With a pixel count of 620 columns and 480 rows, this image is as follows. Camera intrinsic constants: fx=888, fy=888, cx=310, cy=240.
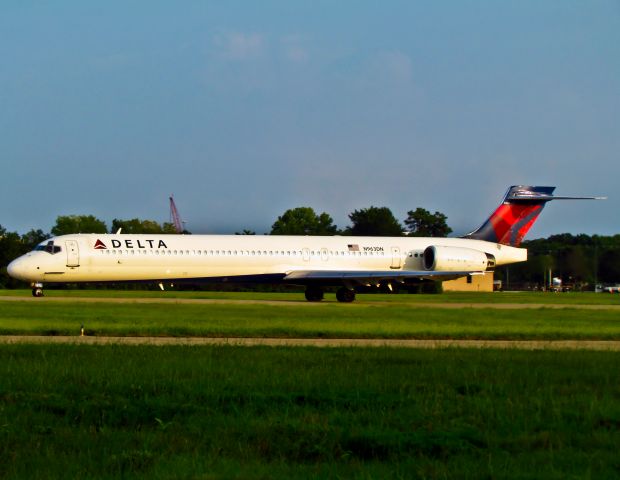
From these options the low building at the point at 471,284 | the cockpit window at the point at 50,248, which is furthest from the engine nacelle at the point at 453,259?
the low building at the point at 471,284

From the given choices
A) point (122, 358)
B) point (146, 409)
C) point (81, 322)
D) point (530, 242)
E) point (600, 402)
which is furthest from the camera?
point (530, 242)

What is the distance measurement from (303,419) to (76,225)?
351 feet

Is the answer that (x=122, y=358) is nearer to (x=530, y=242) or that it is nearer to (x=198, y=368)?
(x=198, y=368)

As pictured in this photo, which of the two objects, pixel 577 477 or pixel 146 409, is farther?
pixel 146 409

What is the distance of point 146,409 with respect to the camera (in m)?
9.66

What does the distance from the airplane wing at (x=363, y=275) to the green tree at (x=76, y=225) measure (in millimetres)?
70815

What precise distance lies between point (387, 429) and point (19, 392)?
14.7ft

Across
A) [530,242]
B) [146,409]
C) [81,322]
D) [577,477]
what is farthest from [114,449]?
[530,242]

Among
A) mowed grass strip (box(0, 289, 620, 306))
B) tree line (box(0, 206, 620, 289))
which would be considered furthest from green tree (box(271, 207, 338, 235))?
mowed grass strip (box(0, 289, 620, 306))

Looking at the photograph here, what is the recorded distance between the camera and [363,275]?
3969 cm

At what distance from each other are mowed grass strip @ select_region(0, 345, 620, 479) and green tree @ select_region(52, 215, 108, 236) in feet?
321

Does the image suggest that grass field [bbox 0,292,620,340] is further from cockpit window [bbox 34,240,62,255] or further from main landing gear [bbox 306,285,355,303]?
main landing gear [bbox 306,285,355,303]

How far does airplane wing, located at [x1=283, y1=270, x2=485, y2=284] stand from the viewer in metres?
39.8

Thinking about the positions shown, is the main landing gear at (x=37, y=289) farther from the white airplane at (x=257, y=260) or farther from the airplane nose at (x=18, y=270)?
the airplane nose at (x=18, y=270)
